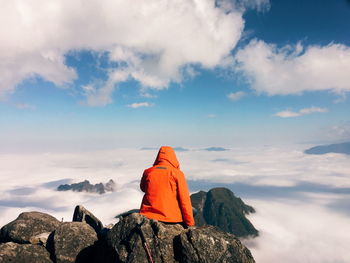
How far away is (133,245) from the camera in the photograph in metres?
9.27

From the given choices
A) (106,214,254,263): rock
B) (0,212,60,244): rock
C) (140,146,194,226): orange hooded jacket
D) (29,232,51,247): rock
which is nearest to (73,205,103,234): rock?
(0,212,60,244): rock

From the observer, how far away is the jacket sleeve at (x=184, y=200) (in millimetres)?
10234

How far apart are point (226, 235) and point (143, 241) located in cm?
348

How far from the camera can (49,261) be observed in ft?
36.3

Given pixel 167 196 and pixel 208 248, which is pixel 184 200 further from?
pixel 208 248

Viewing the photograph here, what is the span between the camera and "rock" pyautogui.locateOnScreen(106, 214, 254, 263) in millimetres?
9039

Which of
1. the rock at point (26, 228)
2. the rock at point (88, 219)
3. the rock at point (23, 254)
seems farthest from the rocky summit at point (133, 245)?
the rock at point (88, 219)

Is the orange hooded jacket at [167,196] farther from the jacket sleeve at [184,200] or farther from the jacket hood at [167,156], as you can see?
the jacket hood at [167,156]

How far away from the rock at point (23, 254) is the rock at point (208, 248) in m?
6.72

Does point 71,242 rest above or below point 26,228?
below

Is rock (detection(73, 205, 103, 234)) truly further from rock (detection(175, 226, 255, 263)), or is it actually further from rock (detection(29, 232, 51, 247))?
rock (detection(175, 226, 255, 263))

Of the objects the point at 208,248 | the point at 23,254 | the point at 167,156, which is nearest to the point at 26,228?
the point at 23,254

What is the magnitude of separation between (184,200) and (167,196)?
763 millimetres

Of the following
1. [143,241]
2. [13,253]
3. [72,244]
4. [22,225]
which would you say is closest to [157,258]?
[143,241]
